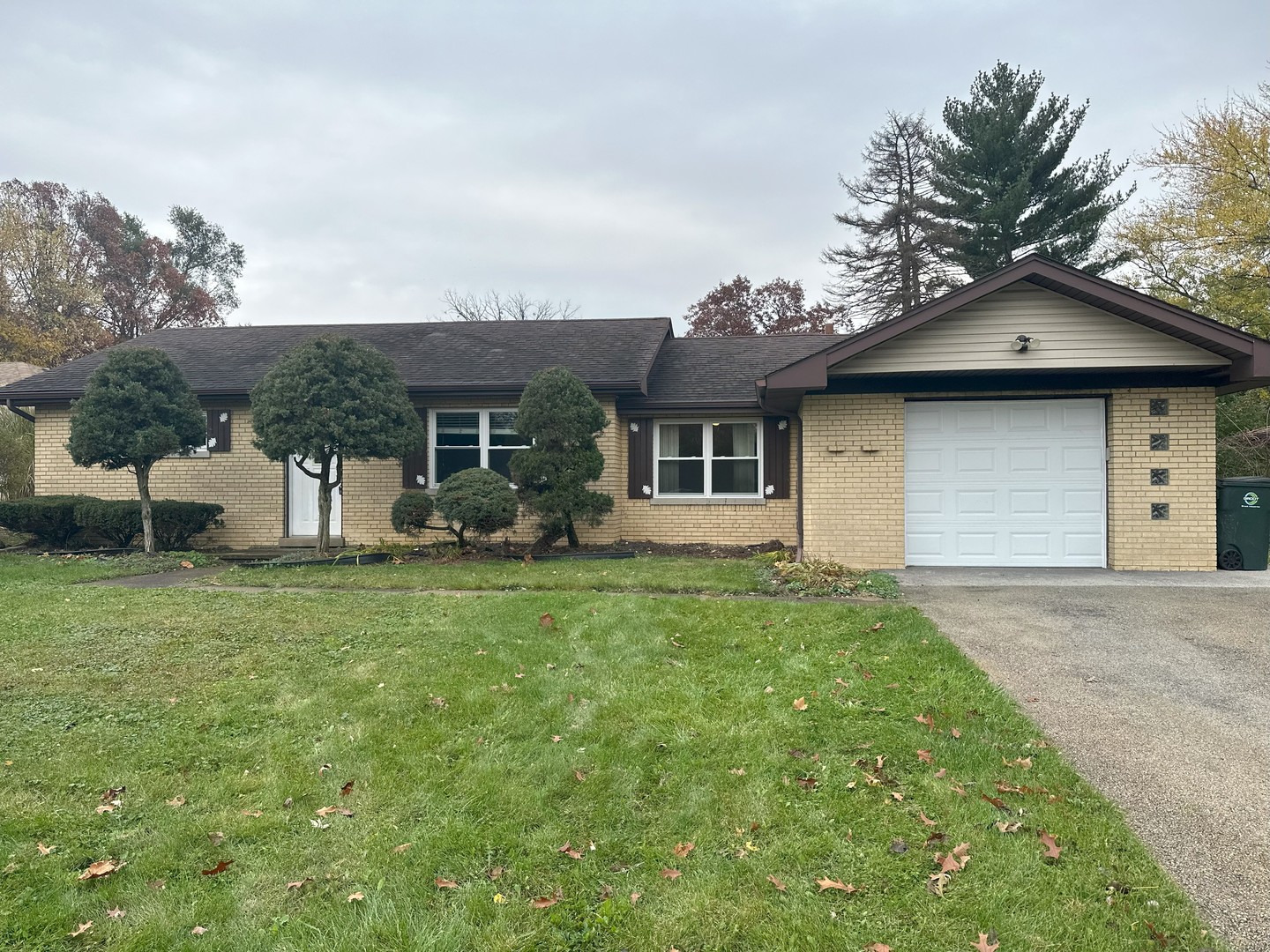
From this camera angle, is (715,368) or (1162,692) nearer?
(1162,692)

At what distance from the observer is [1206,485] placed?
9375mm

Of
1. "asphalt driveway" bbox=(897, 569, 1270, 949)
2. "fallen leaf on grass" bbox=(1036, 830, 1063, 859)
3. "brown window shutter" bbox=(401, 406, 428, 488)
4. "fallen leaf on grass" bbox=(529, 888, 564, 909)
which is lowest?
"fallen leaf on grass" bbox=(529, 888, 564, 909)

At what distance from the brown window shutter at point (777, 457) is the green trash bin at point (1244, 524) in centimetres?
607

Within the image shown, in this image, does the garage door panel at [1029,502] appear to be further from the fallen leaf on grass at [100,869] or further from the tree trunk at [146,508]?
the tree trunk at [146,508]

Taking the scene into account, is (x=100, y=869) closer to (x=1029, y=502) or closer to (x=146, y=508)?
(x=1029, y=502)

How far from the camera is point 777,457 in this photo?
13.0 metres

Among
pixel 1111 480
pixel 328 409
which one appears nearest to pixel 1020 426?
pixel 1111 480

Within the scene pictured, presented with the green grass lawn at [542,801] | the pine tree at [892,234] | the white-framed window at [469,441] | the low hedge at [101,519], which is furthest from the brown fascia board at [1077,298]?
the pine tree at [892,234]

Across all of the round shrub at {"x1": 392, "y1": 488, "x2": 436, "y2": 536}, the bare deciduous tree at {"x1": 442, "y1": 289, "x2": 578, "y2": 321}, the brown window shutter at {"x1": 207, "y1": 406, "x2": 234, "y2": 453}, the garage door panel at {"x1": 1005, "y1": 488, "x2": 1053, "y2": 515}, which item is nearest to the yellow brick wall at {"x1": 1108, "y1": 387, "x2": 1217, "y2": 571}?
the garage door panel at {"x1": 1005, "y1": 488, "x2": 1053, "y2": 515}

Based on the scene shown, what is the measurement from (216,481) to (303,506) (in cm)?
172

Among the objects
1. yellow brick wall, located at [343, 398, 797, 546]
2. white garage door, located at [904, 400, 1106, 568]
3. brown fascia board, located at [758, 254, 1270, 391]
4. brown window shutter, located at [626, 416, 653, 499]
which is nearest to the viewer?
brown fascia board, located at [758, 254, 1270, 391]

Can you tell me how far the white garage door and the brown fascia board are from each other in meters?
1.32

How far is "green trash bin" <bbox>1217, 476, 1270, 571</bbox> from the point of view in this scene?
9.27m

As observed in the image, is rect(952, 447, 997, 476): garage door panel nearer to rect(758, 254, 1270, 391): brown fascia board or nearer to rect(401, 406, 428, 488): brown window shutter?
rect(758, 254, 1270, 391): brown fascia board
